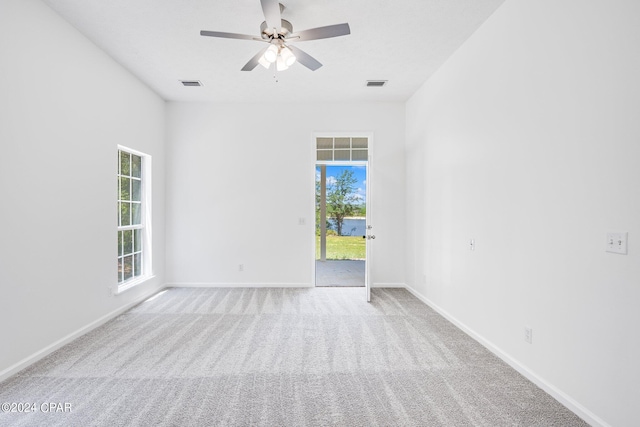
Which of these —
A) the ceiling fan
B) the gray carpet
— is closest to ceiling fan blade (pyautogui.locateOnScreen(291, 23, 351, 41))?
the ceiling fan

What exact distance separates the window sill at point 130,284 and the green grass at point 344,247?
3.63 metres

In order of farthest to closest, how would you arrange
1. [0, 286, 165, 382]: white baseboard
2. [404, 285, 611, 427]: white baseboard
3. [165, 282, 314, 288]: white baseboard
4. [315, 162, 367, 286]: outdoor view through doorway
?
[315, 162, 367, 286]: outdoor view through doorway, [165, 282, 314, 288]: white baseboard, [0, 286, 165, 382]: white baseboard, [404, 285, 611, 427]: white baseboard

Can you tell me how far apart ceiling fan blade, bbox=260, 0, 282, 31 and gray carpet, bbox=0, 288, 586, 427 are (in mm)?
2660

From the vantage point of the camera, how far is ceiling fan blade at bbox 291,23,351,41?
94.0 inches

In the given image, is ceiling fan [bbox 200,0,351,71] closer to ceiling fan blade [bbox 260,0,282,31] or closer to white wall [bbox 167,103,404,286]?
ceiling fan blade [bbox 260,0,282,31]

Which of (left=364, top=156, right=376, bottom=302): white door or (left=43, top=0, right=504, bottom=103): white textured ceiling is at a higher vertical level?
(left=43, top=0, right=504, bottom=103): white textured ceiling

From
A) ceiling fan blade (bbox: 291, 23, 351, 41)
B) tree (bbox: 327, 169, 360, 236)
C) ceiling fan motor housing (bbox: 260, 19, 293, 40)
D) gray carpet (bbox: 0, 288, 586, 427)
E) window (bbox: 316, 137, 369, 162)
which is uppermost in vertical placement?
ceiling fan motor housing (bbox: 260, 19, 293, 40)

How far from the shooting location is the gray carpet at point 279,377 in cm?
192

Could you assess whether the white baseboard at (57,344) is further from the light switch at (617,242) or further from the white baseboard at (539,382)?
the light switch at (617,242)

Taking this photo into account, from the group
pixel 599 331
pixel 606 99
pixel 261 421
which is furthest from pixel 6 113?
pixel 599 331

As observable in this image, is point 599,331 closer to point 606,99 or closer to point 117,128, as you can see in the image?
point 606,99

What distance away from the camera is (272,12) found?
7.63 ft

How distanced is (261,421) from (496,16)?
357cm

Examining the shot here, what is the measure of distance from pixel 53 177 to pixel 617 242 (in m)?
4.05
